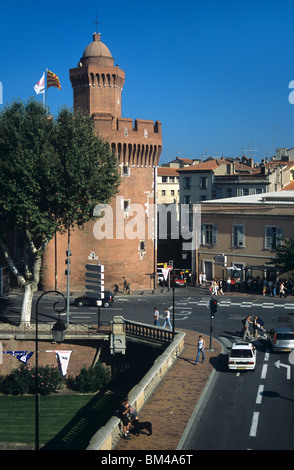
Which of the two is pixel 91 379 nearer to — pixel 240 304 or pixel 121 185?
pixel 240 304

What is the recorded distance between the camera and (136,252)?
5912cm

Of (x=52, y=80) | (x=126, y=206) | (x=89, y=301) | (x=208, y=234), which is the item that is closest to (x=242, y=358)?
(x=89, y=301)

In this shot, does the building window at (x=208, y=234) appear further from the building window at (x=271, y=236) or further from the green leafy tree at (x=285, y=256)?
the green leafy tree at (x=285, y=256)

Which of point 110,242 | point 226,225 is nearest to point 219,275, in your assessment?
point 226,225

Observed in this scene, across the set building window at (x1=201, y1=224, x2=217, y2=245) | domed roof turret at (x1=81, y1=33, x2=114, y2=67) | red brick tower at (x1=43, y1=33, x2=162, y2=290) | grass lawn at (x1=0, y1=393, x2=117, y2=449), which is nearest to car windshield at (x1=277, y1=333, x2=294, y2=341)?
grass lawn at (x1=0, y1=393, x2=117, y2=449)

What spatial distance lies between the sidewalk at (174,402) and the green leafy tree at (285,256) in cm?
1922

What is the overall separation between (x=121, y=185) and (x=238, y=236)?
12284 millimetres

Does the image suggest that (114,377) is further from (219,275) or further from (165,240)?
(165,240)

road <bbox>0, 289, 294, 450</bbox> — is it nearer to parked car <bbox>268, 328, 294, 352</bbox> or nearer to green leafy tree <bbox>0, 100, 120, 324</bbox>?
parked car <bbox>268, 328, 294, 352</bbox>

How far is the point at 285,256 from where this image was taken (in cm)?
5353

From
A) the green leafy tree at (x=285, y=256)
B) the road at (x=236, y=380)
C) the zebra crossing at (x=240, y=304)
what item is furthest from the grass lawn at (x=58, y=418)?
the green leafy tree at (x=285, y=256)

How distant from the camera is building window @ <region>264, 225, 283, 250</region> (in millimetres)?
56031

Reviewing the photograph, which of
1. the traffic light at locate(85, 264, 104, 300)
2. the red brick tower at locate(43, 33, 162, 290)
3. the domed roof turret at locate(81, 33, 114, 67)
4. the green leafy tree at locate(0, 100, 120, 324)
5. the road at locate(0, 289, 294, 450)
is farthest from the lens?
the domed roof turret at locate(81, 33, 114, 67)

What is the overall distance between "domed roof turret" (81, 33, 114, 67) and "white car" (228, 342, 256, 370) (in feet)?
120
